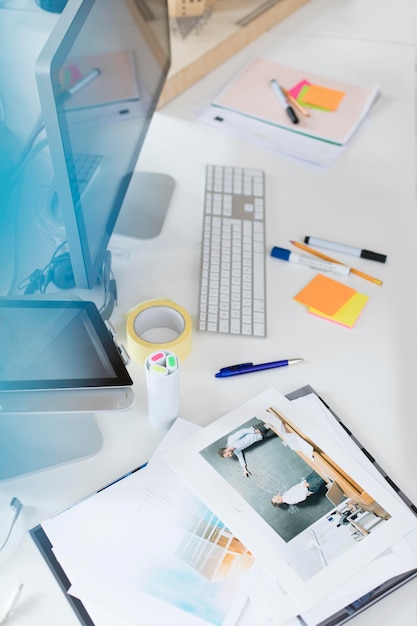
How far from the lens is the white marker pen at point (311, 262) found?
1120 millimetres

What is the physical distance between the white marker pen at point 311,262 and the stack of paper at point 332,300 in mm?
20

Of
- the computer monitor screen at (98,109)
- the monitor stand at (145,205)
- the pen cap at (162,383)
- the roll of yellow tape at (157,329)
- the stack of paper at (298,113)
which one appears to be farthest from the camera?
the stack of paper at (298,113)

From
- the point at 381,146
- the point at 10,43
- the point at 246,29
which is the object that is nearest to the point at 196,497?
the point at 381,146

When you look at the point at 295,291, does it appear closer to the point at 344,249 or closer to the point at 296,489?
the point at 344,249

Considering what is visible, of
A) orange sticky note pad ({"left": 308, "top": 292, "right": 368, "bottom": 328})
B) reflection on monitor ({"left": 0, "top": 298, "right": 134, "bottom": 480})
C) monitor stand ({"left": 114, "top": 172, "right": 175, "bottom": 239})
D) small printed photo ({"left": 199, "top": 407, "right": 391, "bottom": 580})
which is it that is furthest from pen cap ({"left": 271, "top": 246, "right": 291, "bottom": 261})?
reflection on monitor ({"left": 0, "top": 298, "right": 134, "bottom": 480})

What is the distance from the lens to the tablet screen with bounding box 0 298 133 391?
0.72 meters

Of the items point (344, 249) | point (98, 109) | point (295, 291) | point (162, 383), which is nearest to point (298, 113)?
point (344, 249)

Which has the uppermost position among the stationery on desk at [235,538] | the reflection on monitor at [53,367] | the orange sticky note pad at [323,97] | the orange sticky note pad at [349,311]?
the orange sticky note pad at [323,97]

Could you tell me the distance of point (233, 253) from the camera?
3.74ft

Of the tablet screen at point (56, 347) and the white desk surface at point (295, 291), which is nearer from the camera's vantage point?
the tablet screen at point (56, 347)

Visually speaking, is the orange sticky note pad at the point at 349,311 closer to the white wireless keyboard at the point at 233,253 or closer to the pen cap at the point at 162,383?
the white wireless keyboard at the point at 233,253

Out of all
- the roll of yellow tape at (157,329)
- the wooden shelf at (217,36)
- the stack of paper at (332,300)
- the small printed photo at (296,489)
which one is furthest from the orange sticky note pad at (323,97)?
the small printed photo at (296,489)

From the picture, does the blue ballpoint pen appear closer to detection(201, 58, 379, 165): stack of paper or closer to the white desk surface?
the white desk surface

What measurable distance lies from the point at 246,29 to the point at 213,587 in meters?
1.41
